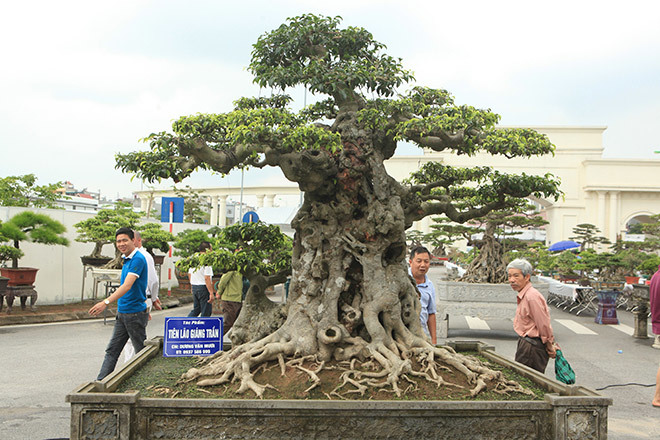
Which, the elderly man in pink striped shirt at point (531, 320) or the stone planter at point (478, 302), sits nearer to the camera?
the elderly man in pink striped shirt at point (531, 320)

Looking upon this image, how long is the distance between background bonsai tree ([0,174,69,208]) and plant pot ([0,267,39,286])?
1290cm

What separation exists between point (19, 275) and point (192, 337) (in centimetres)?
839

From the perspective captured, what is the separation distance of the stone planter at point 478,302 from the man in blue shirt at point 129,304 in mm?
6752

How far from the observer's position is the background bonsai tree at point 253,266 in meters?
5.82

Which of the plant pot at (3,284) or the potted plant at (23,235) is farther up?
the potted plant at (23,235)

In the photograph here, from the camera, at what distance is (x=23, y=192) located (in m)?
26.8

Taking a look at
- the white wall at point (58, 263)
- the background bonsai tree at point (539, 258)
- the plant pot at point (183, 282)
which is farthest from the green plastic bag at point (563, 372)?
the background bonsai tree at point (539, 258)

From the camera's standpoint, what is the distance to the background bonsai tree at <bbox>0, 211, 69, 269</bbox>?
11633mm

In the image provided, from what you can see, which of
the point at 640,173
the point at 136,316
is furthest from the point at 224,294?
the point at 640,173

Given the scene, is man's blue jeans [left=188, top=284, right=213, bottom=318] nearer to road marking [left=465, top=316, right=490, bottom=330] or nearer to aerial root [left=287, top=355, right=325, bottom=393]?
aerial root [left=287, top=355, right=325, bottom=393]

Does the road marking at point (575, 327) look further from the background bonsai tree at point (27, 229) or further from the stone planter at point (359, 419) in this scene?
the background bonsai tree at point (27, 229)

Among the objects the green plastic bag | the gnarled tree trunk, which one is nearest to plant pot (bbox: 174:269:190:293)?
the gnarled tree trunk

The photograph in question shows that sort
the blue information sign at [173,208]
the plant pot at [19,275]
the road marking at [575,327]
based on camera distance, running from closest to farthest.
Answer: the plant pot at [19,275]
the road marking at [575,327]
the blue information sign at [173,208]

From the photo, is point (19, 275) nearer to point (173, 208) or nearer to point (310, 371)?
point (173, 208)
